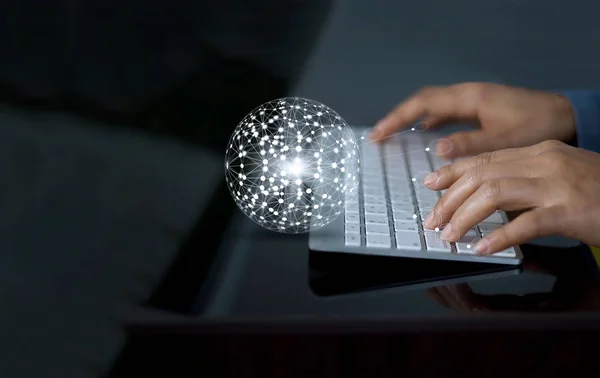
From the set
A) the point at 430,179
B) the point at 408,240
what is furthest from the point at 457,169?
the point at 408,240

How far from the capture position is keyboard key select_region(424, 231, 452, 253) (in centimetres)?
62

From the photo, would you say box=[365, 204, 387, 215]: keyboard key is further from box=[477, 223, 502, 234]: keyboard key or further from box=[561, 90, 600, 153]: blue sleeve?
box=[561, 90, 600, 153]: blue sleeve

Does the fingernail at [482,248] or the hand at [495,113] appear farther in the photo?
the hand at [495,113]

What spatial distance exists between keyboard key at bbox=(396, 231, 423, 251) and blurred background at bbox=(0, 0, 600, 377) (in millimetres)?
226

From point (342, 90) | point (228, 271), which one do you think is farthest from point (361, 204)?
point (342, 90)

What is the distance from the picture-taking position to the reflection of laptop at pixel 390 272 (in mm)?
595

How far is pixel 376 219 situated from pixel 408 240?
53mm

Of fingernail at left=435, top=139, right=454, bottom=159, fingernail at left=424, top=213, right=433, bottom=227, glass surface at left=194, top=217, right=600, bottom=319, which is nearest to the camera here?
glass surface at left=194, top=217, right=600, bottom=319

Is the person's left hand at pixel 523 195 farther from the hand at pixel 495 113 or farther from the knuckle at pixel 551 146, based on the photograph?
the hand at pixel 495 113

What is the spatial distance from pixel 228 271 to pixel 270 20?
0.49 m

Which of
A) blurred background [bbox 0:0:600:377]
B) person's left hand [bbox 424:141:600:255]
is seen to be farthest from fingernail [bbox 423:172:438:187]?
blurred background [bbox 0:0:600:377]

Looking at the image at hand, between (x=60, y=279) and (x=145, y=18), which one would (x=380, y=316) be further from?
(x=145, y=18)

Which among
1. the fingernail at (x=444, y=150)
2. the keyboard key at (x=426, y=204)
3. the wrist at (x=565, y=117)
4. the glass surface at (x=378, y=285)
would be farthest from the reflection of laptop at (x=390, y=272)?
the wrist at (x=565, y=117)

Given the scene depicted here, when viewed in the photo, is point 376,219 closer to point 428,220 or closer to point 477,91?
point 428,220
